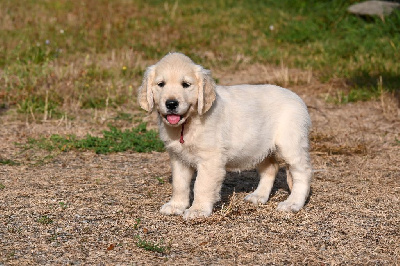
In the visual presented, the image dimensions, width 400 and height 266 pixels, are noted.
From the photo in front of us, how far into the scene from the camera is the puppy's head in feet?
15.8

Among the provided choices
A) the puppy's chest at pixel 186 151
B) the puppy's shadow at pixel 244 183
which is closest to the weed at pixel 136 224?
the puppy's chest at pixel 186 151

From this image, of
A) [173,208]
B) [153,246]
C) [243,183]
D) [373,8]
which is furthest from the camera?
[373,8]

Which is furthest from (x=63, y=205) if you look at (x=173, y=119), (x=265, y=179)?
(x=265, y=179)

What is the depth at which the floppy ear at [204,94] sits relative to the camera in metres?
4.92

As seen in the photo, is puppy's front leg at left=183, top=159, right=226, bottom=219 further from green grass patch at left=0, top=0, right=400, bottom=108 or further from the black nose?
green grass patch at left=0, top=0, right=400, bottom=108

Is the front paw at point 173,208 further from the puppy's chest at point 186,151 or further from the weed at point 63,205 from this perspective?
the weed at point 63,205

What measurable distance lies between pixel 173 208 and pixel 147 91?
3.32 ft

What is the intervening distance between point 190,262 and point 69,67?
658 centimetres

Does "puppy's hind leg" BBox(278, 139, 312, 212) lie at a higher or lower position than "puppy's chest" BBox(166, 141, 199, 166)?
lower

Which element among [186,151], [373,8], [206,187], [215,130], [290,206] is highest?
[373,8]

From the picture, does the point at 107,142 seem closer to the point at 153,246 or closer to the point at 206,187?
the point at 206,187

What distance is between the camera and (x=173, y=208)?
520 centimetres

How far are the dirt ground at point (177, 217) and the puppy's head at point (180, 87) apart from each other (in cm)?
87

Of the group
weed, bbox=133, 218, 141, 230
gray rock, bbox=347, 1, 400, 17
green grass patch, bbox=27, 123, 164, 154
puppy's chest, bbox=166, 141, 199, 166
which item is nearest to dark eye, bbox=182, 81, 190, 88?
puppy's chest, bbox=166, 141, 199, 166
